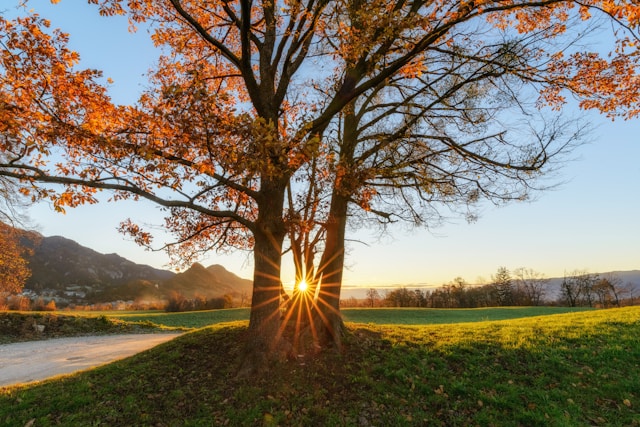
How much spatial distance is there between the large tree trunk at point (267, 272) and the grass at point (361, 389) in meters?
0.69

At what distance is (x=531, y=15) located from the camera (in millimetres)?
8445

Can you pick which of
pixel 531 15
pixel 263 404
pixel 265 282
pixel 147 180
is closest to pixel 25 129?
pixel 147 180

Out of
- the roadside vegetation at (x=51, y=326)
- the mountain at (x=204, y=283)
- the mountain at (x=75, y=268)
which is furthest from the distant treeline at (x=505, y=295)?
the mountain at (x=75, y=268)

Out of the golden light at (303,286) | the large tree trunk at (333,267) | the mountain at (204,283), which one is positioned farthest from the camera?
the mountain at (204,283)

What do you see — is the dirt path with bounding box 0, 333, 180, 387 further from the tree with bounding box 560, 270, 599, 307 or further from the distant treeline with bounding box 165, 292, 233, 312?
the tree with bounding box 560, 270, 599, 307

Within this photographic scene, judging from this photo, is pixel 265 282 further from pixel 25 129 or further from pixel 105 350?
pixel 105 350

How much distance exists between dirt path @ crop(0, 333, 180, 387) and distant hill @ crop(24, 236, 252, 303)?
243 feet

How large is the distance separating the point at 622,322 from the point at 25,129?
17.9 metres

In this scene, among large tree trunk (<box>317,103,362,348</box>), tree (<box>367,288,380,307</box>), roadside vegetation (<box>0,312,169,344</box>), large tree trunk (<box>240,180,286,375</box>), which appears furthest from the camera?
tree (<box>367,288,380,307</box>)

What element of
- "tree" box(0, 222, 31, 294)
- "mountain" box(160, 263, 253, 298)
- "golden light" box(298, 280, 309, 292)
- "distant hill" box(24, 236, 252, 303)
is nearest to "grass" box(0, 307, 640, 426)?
"golden light" box(298, 280, 309, 292)

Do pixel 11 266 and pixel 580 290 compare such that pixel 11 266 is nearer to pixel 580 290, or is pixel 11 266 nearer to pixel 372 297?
pixel 372 297

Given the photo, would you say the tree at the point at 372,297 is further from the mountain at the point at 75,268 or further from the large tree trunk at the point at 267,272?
the mountain at the point at 75,268

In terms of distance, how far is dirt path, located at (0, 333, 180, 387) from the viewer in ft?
31.7

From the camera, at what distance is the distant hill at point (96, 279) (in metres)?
102
